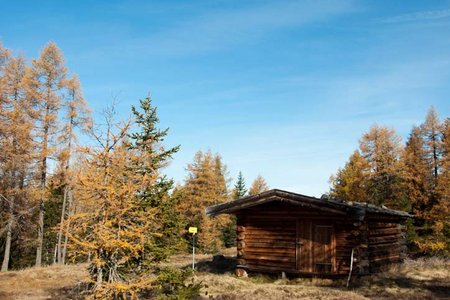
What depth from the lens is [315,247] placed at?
60.6 feet

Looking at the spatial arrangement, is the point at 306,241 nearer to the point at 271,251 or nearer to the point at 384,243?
the point at 271,251

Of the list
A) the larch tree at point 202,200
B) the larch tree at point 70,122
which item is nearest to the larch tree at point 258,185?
the larch tree at point 202,200

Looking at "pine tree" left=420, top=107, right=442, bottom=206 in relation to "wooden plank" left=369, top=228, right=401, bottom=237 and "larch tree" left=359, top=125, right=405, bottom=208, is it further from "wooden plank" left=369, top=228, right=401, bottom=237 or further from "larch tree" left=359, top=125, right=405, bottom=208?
"wooden plank" left=369, top=228, right=401, bottom=237

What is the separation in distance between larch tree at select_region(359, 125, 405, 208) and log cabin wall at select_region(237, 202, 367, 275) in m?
21.0

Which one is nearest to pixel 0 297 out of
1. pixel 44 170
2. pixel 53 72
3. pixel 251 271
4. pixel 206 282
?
pixel 206 282

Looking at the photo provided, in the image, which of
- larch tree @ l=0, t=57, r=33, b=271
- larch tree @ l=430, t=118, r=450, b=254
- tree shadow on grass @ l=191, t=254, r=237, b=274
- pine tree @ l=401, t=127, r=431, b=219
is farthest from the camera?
pine tree @ l=401, t=127, r=431, b=219

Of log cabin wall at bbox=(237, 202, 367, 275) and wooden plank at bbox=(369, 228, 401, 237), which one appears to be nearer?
log cabin wall at bbox=(237, 202, 367, 275)

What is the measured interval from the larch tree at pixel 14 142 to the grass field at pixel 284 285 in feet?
16.8

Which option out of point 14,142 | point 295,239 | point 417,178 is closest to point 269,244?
point 295,239

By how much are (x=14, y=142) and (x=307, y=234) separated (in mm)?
18698

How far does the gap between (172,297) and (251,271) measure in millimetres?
10090

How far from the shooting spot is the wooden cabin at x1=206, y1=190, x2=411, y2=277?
17766 millimetres

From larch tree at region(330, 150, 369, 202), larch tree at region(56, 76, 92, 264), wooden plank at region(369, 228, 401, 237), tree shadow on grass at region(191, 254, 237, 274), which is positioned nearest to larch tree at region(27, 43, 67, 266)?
larch tree at region(56, 76, 92, 264)

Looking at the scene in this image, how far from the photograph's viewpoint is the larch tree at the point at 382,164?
123ft
